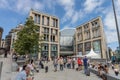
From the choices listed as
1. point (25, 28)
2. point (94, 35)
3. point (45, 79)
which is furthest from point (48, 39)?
point (45, 79)

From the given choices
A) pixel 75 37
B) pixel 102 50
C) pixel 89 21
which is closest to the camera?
pixel 102 50

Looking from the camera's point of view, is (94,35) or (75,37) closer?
(94,35)

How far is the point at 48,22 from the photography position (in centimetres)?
5694

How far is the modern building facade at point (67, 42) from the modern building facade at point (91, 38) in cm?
539

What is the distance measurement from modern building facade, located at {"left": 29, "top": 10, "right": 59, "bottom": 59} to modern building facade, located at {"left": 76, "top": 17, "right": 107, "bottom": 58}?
12523 mm

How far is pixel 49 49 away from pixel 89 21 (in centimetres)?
2073

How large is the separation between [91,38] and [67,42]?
16.6 metres

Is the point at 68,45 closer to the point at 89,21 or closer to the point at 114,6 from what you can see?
the point at 89,21

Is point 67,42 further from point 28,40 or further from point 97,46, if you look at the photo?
point 28,40

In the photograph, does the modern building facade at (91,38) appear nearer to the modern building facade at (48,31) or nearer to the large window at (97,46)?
the large window at (97,46)

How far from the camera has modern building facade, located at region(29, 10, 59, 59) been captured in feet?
175

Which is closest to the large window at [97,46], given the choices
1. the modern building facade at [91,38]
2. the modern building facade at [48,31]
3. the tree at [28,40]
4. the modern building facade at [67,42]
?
the modern building facade at [91,38]

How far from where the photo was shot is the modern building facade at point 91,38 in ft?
172

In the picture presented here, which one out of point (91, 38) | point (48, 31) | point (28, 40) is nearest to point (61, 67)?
point (28, 40)
